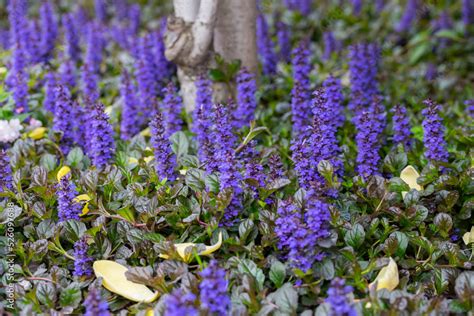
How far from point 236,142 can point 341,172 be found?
2.37ft

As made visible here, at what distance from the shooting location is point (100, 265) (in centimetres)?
282

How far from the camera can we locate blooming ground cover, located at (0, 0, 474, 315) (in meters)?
2.59

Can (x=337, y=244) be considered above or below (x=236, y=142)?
below

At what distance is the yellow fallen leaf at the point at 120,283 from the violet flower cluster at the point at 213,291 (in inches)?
19.9

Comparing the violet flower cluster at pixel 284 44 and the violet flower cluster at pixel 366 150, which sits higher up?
the violet flower cluster at pixel 284 44

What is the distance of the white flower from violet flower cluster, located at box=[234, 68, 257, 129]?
1.51 metres

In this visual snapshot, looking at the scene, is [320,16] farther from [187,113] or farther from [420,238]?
[420,238]

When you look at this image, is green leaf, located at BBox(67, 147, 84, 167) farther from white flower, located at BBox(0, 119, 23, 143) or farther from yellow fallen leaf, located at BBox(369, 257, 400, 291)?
yellow fallen leaf, located at BBox(369, 257, 400, 291)

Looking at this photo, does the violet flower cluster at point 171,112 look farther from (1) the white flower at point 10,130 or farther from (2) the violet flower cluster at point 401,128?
(2) the violet flower cluster at point 401,128

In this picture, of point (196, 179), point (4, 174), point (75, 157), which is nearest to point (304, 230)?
point (196, 179)

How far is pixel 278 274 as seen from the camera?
2652mm

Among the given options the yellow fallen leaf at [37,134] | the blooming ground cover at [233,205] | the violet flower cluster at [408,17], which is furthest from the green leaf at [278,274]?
the violet flower cluster at [408,17]

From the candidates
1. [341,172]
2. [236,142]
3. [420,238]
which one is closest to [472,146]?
[341,172]

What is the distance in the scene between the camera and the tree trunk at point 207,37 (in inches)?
171
